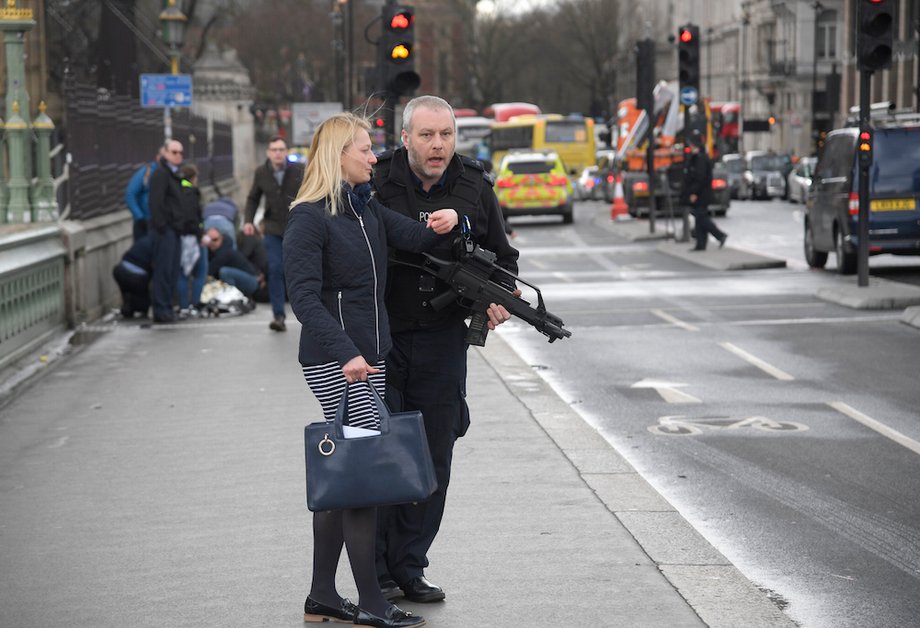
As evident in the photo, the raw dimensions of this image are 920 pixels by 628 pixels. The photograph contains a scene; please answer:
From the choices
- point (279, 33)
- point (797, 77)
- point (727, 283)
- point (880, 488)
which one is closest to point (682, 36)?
point (727, 283)

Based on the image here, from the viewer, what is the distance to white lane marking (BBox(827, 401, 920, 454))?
973 cm

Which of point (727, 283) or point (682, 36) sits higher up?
point (682, 36)

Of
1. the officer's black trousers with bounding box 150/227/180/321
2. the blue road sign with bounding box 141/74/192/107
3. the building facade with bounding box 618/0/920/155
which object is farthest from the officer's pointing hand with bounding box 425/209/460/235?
the building facade with bounding box 618/0/920/155

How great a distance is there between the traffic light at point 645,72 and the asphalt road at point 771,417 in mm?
13250

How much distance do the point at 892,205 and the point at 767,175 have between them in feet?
118

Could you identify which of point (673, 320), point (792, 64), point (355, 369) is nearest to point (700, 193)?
point (673, 320)

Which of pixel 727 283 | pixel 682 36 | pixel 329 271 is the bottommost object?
pixel 727 283

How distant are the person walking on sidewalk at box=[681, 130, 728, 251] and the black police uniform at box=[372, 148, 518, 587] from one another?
22.3 meters

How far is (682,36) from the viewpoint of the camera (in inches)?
1195

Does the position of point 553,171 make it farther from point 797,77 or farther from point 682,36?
point 797,77

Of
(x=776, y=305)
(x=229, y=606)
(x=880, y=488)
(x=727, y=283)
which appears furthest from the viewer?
(x=727, y=283)

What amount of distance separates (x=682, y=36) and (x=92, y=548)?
81.0ft

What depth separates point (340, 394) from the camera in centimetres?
566

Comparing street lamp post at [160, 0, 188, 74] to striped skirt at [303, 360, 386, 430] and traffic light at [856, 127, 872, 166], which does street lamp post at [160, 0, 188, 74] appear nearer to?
traffic light at [856, 127, 872, 166]
